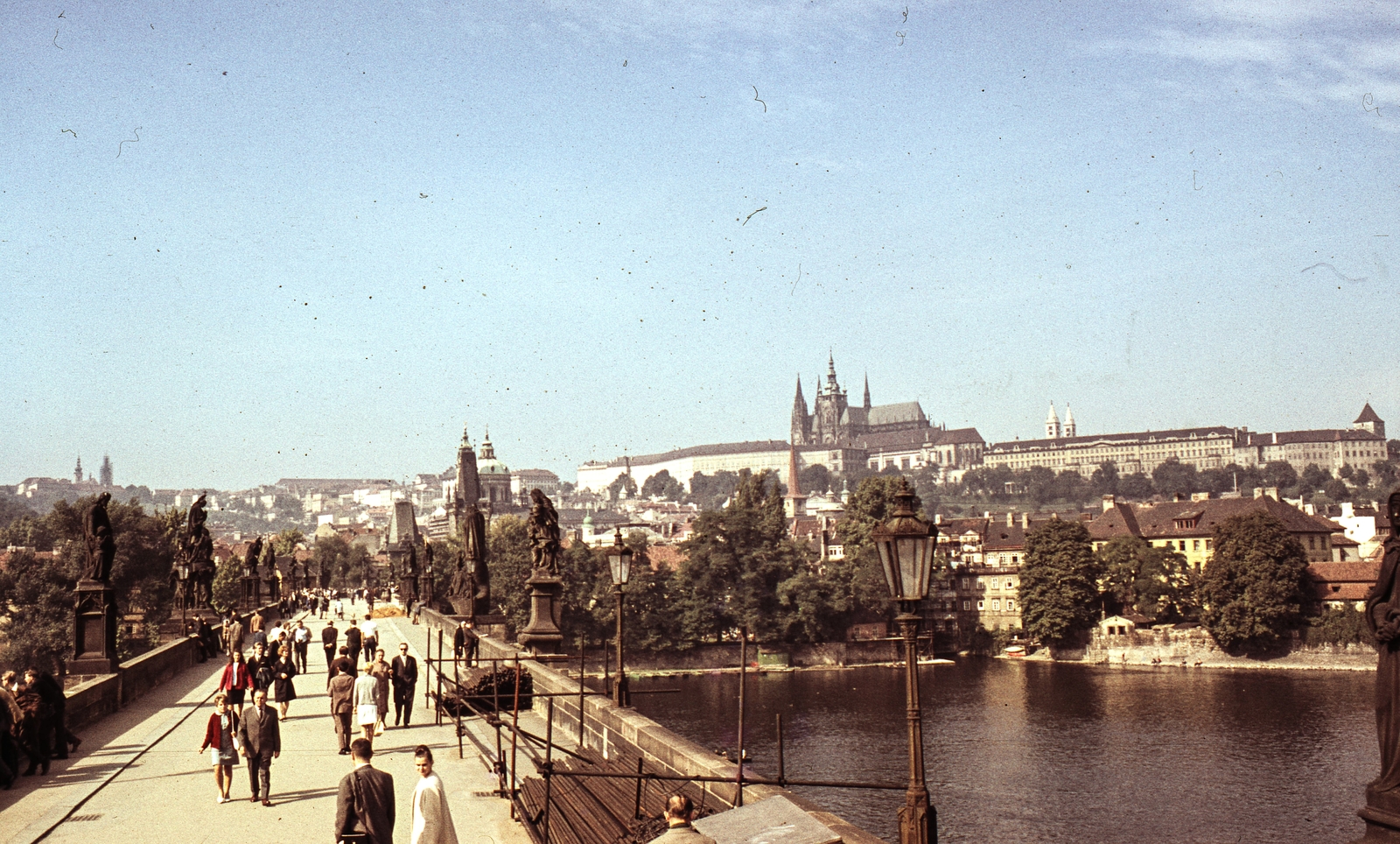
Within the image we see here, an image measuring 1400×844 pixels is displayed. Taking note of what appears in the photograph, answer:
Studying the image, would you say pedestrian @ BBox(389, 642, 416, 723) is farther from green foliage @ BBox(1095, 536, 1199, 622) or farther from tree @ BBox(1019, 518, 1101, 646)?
green foliage @ BBox(1095, 536, 1199, 622)

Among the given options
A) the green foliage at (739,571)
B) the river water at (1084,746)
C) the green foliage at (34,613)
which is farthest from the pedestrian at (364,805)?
the green foliage at (739,571)

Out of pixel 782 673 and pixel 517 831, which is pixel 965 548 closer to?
pixel 782 673

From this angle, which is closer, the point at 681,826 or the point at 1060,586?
the point at 681,826

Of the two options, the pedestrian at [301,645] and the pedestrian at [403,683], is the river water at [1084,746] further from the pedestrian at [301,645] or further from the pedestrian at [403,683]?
the pedestrian at [403,683]

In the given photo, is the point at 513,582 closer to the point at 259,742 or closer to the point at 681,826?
the point at 259,742

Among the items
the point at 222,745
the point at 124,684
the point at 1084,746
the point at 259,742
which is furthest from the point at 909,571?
the point at 1084,746

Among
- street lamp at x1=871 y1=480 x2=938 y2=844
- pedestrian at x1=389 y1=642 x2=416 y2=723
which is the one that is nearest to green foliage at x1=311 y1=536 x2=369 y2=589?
pedestrian at x1=389 y1=642 x2=416 y2=723

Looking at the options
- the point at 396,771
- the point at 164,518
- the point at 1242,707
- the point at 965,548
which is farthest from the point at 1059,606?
the point at 396,771
